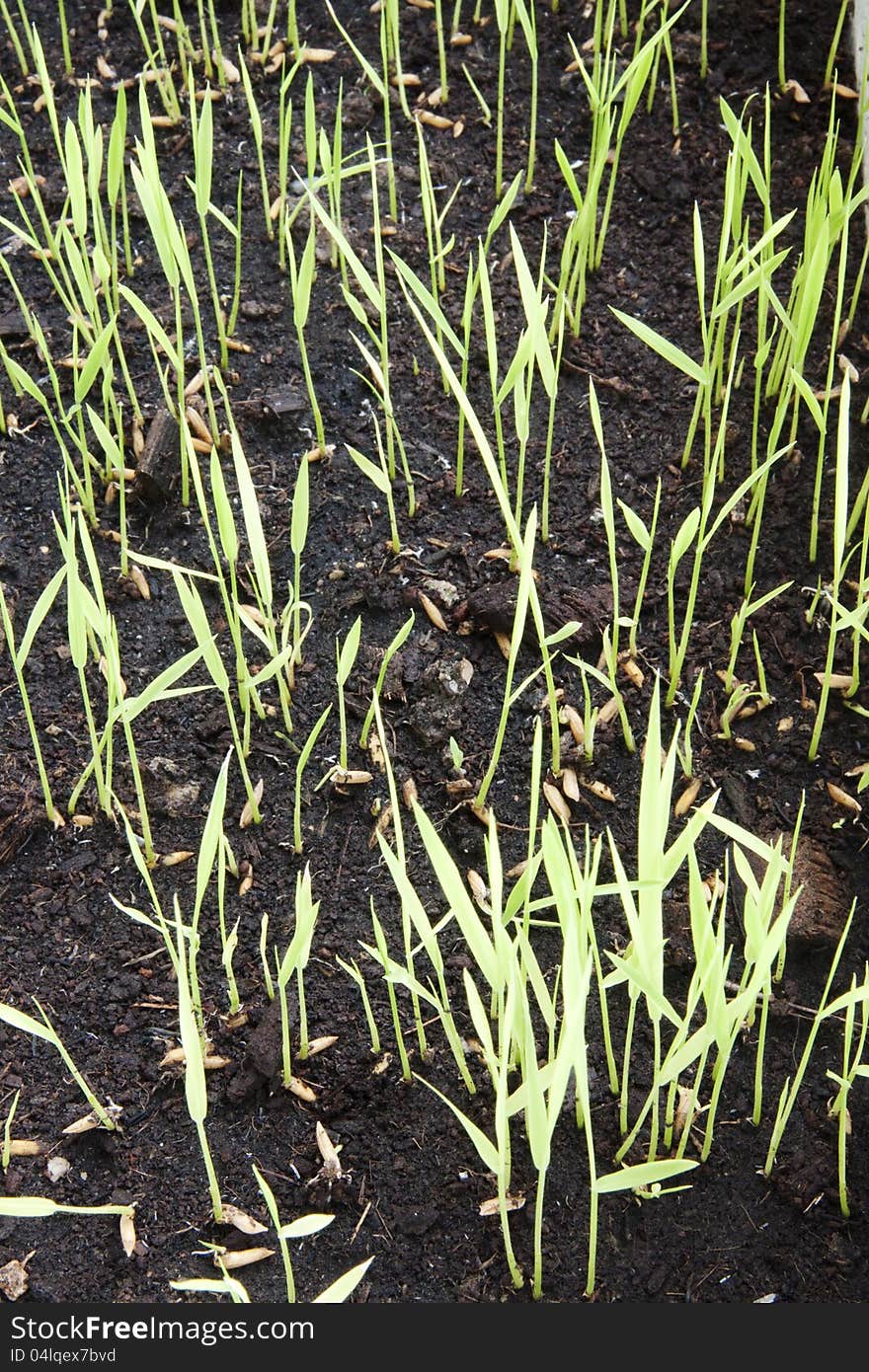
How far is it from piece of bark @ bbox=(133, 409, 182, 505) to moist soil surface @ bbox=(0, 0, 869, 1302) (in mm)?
16

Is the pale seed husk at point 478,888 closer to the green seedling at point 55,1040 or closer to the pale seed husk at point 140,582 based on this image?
the green seedling at point 55,1040

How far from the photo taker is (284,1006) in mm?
1075

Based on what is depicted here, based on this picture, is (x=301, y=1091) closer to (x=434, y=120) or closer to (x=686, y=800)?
(x=686, y=800)

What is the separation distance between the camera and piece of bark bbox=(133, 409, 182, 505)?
1440mm

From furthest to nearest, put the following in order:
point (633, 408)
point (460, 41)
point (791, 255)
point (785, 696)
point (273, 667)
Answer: point (460, 41) → point (791, 255) → point (633, 408) → point (785, 696) → point (273, 667)

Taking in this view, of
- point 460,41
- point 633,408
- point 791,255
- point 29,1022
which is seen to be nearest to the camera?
point 29,1022

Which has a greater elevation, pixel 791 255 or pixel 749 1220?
pixel 791 255

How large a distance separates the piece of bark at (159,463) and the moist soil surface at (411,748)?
2cm

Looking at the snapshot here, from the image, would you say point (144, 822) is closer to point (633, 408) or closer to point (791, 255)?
point (633, 408)

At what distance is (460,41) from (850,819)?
1.14 metres

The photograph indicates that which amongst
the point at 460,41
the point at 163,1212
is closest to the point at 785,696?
the point at 163,1212

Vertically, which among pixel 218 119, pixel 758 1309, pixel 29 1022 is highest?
pixel 218 119

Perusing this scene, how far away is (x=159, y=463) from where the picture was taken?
4.74ft

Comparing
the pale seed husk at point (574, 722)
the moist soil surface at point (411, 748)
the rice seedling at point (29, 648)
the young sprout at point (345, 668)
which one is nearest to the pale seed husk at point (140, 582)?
the moist soil surface at point (411, 748)
